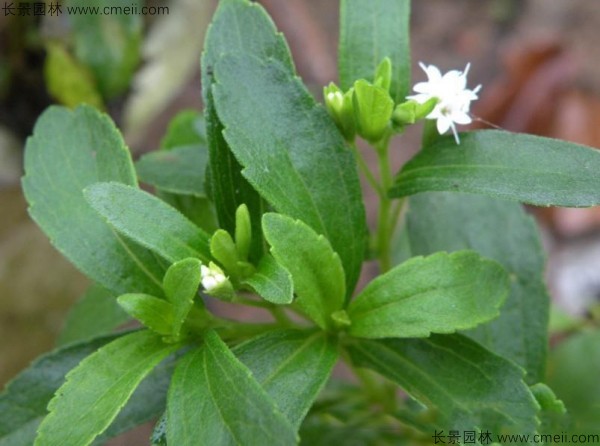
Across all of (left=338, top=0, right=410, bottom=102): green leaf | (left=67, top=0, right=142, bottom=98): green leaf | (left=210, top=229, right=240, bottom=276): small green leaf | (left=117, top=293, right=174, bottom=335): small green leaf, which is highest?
(left=67, top=0, right=142, bottom=98): green leaf

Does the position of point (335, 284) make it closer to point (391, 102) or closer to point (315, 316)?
point (315, 316)

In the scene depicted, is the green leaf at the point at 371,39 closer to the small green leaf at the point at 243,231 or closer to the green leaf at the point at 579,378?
the small green leaf at the point at 243,231

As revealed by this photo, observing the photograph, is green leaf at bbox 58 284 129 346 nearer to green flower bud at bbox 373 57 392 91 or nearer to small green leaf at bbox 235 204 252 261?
small green leaf at bbox 235 204 252 261

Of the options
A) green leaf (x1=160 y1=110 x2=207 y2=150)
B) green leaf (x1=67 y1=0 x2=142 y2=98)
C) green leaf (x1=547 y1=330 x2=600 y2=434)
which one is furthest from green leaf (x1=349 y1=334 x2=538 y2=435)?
green leaf (x1=67 y1=0 x2=142 y2=98)

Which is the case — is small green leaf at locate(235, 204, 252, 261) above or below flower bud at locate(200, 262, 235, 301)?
above

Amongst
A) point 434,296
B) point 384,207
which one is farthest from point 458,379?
point 384,207

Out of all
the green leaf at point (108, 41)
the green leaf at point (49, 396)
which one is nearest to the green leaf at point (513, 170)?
the green leaf at point (49, 396)

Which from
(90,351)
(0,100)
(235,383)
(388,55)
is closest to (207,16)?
(0,100)

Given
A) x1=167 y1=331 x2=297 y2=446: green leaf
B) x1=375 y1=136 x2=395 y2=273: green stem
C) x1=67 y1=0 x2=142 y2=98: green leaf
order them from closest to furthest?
x1=167 y1=331 x2=297 y2=446: green leaf < x1=375 y1=136 x2=395 y2=273: green stem < x1=67 y1=0 x2=142 y2=98: green leaf
